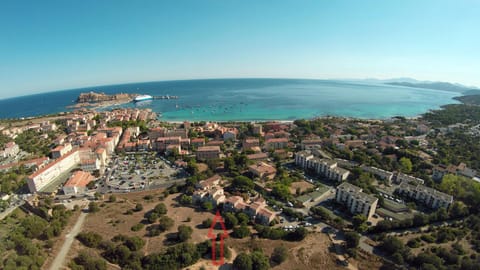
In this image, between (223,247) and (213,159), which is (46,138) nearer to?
(213,159)

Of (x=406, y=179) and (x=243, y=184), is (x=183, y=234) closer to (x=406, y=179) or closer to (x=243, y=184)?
(x=243, y=184)

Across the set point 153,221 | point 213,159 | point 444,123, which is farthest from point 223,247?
point 444,123

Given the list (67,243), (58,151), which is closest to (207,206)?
(67,243)

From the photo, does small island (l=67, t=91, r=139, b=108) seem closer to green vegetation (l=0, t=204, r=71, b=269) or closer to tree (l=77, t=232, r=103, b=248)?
green vegetation (l=0, t=204, r=71, b=269)

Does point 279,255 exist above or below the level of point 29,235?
below

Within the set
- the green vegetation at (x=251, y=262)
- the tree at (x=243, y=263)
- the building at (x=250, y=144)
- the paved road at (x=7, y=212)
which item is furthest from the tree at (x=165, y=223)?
the building at (x=250, y=144)

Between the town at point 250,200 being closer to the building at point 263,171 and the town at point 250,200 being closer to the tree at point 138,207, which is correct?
the tree at point 138,207
